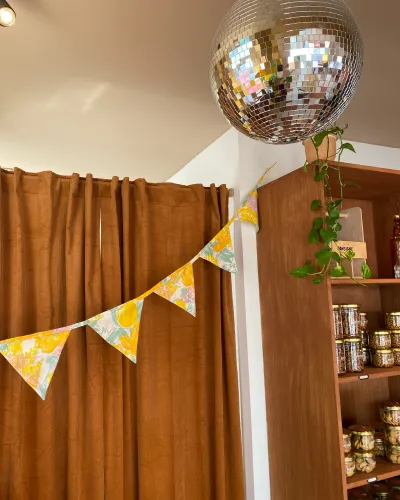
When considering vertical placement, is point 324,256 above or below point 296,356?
above

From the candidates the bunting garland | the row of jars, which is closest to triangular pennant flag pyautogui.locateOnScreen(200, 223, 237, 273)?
the bunting garland

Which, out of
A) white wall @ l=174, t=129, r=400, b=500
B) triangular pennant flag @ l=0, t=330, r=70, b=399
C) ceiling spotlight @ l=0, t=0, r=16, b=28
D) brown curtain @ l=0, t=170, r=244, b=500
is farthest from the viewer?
white wall @ l=174, t=129, r=400, b=500

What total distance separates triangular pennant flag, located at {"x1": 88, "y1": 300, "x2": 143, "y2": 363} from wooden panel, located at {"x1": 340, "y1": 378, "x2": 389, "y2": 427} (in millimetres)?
1031

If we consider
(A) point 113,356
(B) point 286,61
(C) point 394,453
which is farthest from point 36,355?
(C) point 394,453

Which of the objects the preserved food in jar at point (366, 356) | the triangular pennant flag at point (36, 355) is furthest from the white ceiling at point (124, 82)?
the preserved food in jar at point (366, 356)

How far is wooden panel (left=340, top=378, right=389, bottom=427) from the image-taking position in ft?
6.79

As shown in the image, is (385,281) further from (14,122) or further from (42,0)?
(14,122)

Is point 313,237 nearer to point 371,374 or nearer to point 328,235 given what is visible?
point 328,235

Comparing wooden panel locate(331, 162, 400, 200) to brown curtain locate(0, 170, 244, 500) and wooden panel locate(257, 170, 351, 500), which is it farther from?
brown curtain locate(0, 170, 244, 500)

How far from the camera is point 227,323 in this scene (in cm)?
195

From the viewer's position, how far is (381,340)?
188cm

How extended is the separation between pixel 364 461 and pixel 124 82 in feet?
5.65

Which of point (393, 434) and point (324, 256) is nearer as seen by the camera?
point (324, 256)

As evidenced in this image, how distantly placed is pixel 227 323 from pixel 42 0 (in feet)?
4.49
